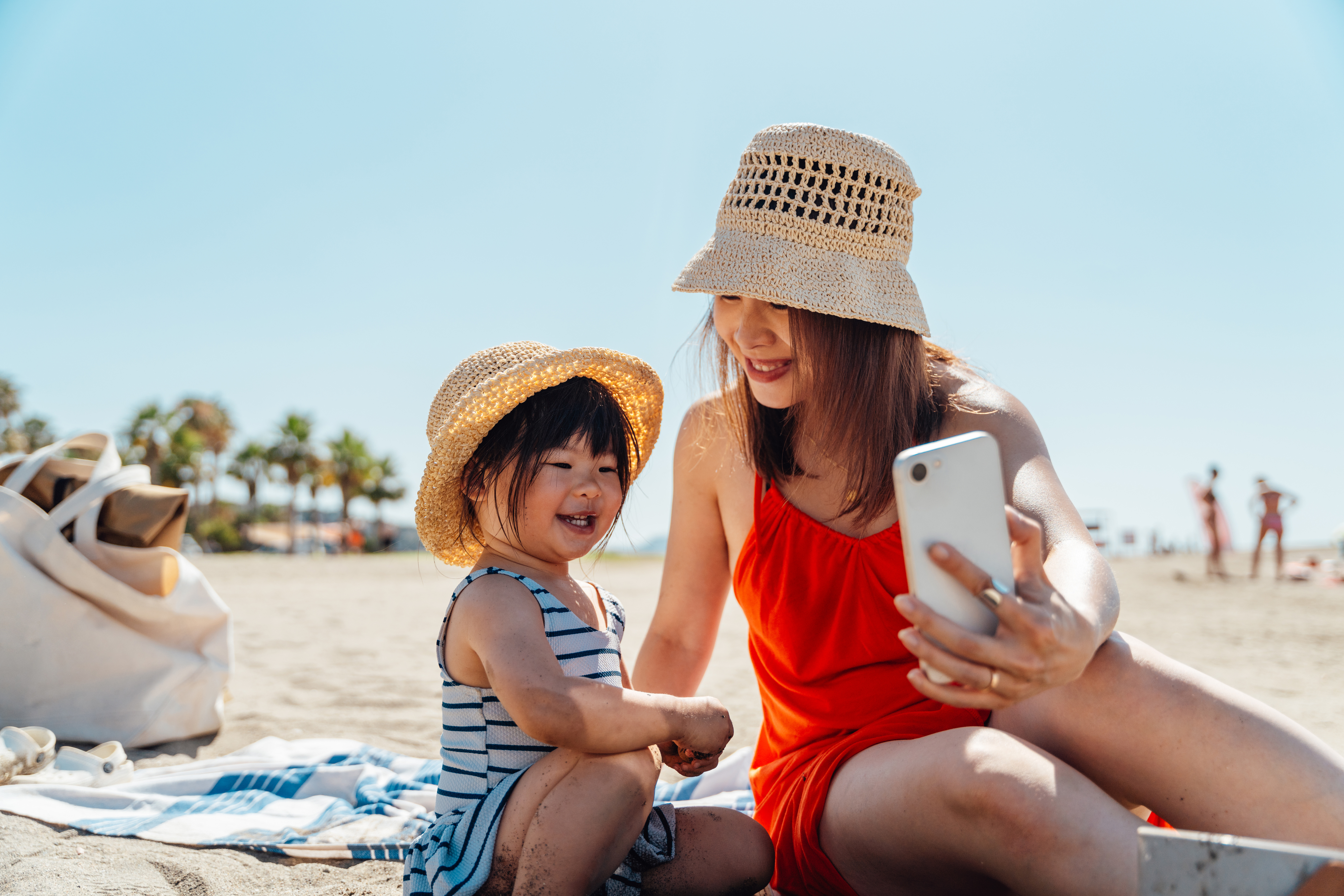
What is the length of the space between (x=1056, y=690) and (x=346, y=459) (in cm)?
5200

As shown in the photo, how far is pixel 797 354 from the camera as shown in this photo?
6.93ft

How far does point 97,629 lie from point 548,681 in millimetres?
2710

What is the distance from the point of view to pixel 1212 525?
1645 cm

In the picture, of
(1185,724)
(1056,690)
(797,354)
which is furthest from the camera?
(797,354)

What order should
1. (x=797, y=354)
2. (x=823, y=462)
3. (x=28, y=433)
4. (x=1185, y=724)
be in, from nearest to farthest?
(x=1185, y=724) < (x=797, y=354) < (x=823, y=462) < (x=28, y=433)

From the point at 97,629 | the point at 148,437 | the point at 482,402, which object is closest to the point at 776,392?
the point at 482,402

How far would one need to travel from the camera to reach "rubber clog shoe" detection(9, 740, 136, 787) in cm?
283

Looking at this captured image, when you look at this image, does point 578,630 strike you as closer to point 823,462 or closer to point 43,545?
point 823,462

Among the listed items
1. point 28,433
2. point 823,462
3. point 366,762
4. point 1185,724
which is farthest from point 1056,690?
point 28,433

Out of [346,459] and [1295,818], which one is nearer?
[1295,818]

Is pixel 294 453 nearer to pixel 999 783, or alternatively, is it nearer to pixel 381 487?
pixel 381 487

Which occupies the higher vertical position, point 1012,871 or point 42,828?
point 1012,871

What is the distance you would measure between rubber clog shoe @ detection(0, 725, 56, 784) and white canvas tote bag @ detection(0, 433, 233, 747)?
0.98 ft

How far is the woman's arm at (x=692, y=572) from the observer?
2486mm
